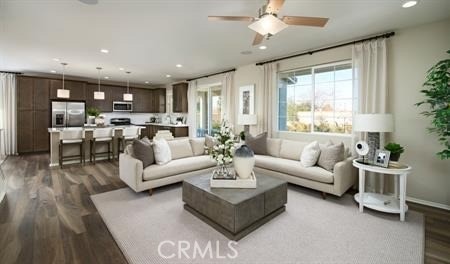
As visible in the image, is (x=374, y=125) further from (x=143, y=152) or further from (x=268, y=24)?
(x=143, y=152)

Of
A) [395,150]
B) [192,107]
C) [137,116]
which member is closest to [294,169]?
[395,150]

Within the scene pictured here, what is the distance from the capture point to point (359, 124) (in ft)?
9.95

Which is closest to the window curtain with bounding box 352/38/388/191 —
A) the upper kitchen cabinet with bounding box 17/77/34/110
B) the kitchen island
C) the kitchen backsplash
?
the kitchen island

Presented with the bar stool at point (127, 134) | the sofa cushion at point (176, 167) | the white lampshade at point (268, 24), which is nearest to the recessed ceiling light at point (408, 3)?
the white lampshade at point (268, 24)

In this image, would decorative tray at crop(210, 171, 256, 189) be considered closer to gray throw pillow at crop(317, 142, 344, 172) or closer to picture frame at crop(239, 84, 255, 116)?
gray throw pillow at crop(317, 142, 344, 172)

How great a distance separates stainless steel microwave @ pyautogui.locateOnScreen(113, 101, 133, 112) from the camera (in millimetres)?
8570

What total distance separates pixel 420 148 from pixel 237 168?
2878 mm

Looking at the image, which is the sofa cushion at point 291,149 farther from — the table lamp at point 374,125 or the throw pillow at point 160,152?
the throw pillow at point 160,152

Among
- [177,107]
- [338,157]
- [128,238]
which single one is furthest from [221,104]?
[128,238]

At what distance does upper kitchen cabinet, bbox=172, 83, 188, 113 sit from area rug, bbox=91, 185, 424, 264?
17.2 ft

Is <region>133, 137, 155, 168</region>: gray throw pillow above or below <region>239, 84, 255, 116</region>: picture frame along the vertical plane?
below

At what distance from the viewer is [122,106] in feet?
28.6

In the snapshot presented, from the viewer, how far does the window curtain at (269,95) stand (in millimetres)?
5023

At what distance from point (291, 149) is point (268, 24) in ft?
8.79
